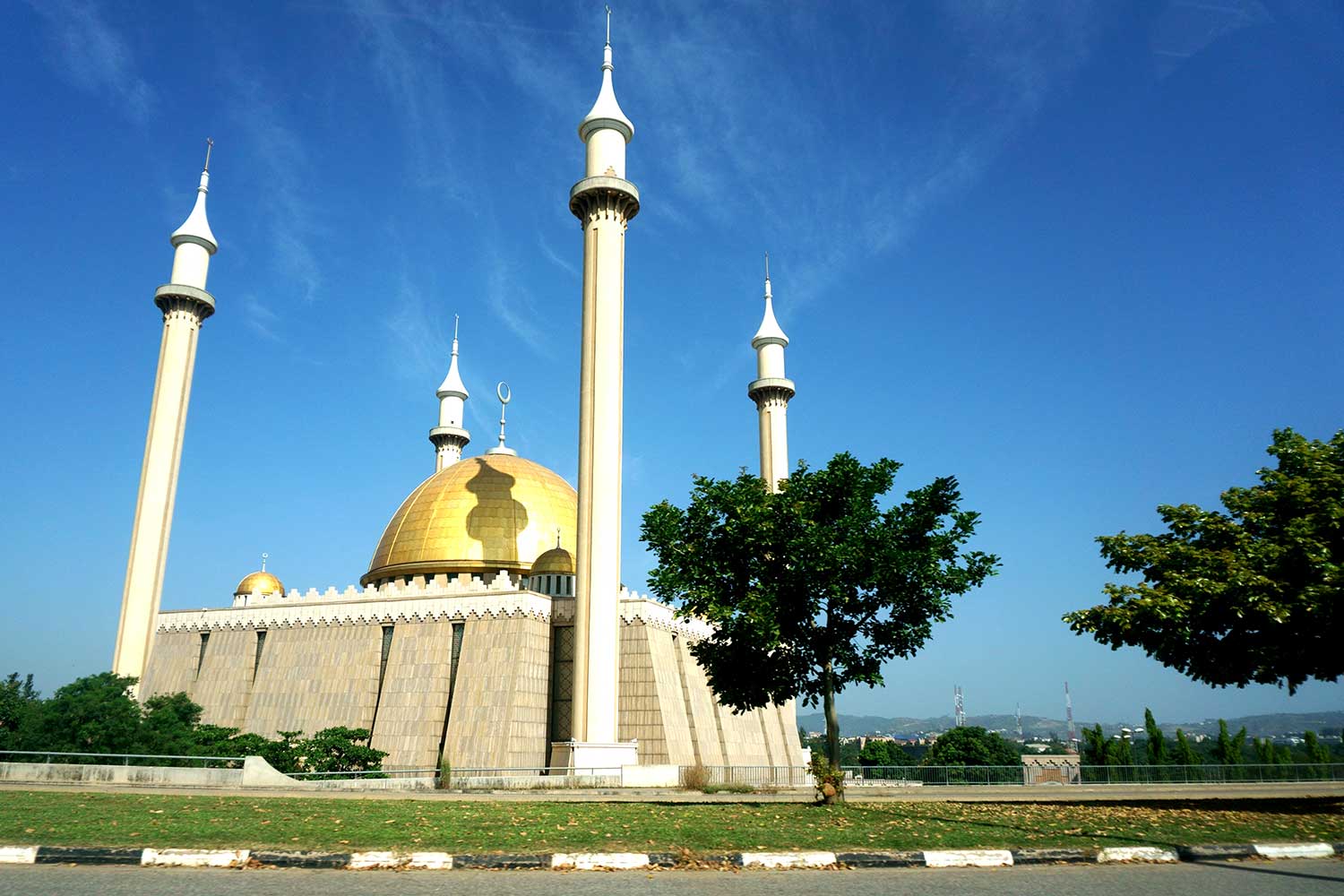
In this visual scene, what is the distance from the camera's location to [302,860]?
33.9 feet

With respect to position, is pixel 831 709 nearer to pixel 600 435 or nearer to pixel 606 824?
pixel 606 824

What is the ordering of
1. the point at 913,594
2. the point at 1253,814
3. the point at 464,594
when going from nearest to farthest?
1. the point at 1253,814
2. the point at 913,594
3. the point at 464,594

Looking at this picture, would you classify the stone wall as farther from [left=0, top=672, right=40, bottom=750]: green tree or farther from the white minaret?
[left=0, top=672, right=40, bottom=750]: green tree

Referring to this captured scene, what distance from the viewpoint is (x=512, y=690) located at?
127ft

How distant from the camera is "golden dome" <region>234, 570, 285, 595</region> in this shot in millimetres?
53688

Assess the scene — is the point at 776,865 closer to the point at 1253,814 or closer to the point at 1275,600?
the point at 1253,814

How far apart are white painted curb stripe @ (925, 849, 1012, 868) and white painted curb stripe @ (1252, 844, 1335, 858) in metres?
3.66

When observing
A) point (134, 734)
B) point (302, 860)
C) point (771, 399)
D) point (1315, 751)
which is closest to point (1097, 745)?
point (1315, 751)

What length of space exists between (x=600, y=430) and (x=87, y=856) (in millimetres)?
28034

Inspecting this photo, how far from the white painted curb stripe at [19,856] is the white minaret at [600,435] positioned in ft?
81.4

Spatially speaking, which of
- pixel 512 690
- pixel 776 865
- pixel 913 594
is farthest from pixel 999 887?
pixel 512 690

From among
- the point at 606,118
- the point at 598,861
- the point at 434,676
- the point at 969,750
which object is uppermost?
the point at 606,118

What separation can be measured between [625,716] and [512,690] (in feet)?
17.2

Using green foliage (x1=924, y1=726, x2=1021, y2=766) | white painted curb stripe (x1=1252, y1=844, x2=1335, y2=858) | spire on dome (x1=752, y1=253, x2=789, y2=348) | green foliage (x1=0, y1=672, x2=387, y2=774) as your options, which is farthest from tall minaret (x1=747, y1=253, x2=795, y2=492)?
green foliage (x1=924, y1=726, x2=1021, y2=766)
